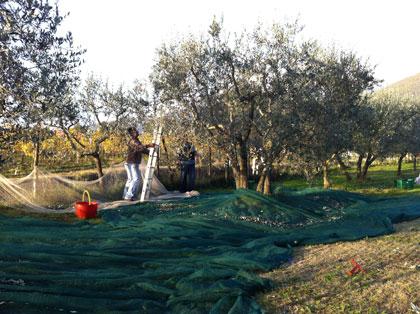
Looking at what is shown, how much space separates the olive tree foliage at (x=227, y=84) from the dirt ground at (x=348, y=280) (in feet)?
20.7

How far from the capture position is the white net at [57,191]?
12211 mm

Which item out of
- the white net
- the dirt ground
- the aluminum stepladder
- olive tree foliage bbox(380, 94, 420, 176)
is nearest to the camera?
the dirt ground

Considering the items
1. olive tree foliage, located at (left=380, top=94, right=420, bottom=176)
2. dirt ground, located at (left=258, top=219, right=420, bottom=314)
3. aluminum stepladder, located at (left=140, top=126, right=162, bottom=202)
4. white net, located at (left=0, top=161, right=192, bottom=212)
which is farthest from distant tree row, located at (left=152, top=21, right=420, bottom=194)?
olive tree foliage, located at (left=380, top=94, right=420, bottom=176)

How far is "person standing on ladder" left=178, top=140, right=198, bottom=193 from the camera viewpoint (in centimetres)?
1608

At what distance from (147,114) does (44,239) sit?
10104mm

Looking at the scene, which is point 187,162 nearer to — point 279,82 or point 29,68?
point 279,82

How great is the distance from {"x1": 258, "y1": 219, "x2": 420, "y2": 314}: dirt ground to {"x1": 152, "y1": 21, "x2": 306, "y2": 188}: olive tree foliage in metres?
6.32

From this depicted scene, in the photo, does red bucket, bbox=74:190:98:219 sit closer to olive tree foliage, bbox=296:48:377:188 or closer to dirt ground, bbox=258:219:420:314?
dirt ground, bbox=258:219:420:314

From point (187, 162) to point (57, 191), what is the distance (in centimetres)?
541

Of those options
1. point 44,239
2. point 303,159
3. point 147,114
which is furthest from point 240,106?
point 44,239

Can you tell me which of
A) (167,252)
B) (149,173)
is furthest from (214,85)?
(167,252)

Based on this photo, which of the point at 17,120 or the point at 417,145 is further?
the point at 417,145

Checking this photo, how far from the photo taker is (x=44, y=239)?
7.74 metres

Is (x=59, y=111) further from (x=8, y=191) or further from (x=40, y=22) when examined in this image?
(x=8, y=191)
